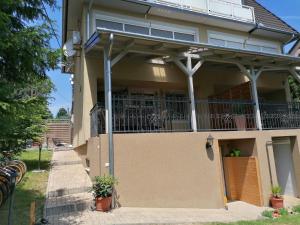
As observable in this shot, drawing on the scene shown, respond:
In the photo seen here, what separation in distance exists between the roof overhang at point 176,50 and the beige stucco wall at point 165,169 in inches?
117

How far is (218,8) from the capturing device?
14.7m

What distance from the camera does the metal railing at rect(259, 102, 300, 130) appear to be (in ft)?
42.0

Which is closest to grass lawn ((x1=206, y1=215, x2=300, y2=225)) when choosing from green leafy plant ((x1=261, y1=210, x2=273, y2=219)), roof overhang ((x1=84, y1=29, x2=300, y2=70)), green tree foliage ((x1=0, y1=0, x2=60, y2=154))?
green leafy plant ((x1=261, y1=210, x2=273, y2=219))

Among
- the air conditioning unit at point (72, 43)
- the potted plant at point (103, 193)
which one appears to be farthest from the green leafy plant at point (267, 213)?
the air conditioning unit at point (72, 43)

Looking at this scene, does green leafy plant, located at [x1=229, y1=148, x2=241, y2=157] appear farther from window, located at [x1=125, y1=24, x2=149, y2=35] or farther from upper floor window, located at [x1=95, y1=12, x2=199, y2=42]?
window, located at [x1=125, y1=24, x2=149, y2=35]

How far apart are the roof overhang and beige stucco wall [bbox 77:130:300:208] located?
2.97 m

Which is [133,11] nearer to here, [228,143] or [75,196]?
[228,143]

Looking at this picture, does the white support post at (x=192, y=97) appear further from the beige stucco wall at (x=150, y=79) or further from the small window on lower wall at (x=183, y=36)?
the small window on lower wall at (x=183, y=36)

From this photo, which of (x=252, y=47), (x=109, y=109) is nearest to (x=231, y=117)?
(x=252, y=47)

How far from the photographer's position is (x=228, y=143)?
1211cm

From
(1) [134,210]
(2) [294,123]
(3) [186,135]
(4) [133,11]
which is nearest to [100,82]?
(4) [133,11]

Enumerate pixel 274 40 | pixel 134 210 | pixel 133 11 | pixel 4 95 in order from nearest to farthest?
pixel 4 95, pixel 134 210, pixel 133 11, pixel 274 40

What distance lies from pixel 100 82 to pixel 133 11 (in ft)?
11.4

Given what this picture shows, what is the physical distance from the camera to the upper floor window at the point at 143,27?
11961mm
